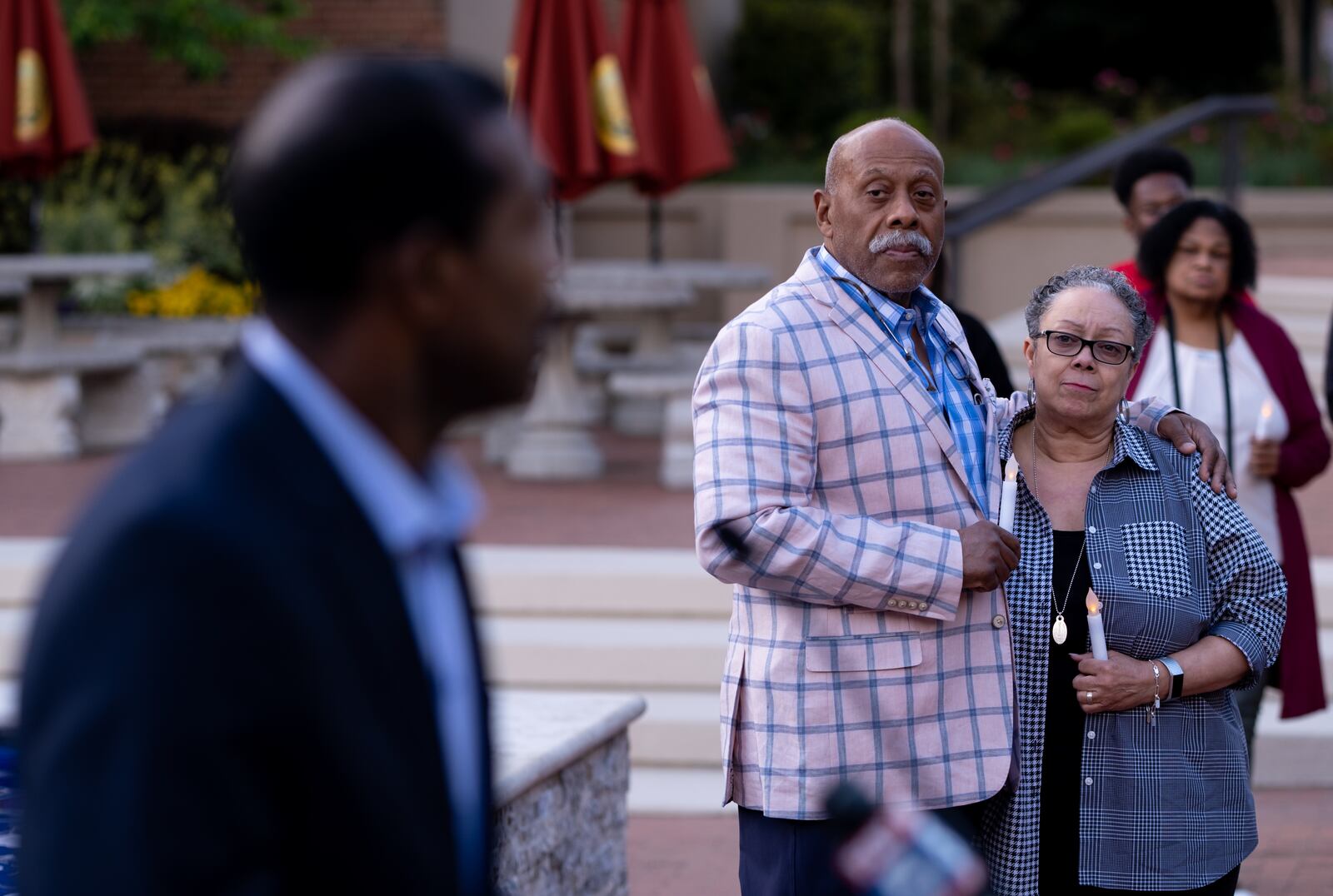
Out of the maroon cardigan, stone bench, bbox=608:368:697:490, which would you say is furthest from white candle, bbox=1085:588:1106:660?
stone bench, bbox=608:368:697:490

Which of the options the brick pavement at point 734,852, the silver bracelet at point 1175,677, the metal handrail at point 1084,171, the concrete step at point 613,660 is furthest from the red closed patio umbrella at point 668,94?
the silver bracelet at point 1175,677

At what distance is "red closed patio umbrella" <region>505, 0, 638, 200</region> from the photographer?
31.9ft

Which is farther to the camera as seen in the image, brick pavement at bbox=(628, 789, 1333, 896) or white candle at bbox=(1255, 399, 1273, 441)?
brick pavement at bbox=(628, 789, 1333, 896)

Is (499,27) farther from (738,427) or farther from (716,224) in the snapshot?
(738,427)

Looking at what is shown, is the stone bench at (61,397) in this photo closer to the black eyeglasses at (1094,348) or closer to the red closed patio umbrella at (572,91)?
the red closed patio umbrella at (572,91)

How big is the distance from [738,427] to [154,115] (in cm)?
1447

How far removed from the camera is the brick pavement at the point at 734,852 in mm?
5141

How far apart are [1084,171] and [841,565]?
8.10 meters

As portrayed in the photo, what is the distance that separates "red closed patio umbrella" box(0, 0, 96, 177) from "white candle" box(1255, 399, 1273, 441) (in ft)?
27.1

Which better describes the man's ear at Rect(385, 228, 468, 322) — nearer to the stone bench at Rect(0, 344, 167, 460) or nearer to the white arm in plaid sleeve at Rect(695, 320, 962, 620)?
the white arm in plaid sleeve at Rect(695, 320, 962, 620)

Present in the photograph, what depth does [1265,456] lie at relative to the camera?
446cm

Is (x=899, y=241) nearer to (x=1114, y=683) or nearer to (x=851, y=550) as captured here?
(x=851, y=550)

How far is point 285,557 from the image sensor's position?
1.22 m

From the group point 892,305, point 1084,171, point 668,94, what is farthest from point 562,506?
point 892,305
